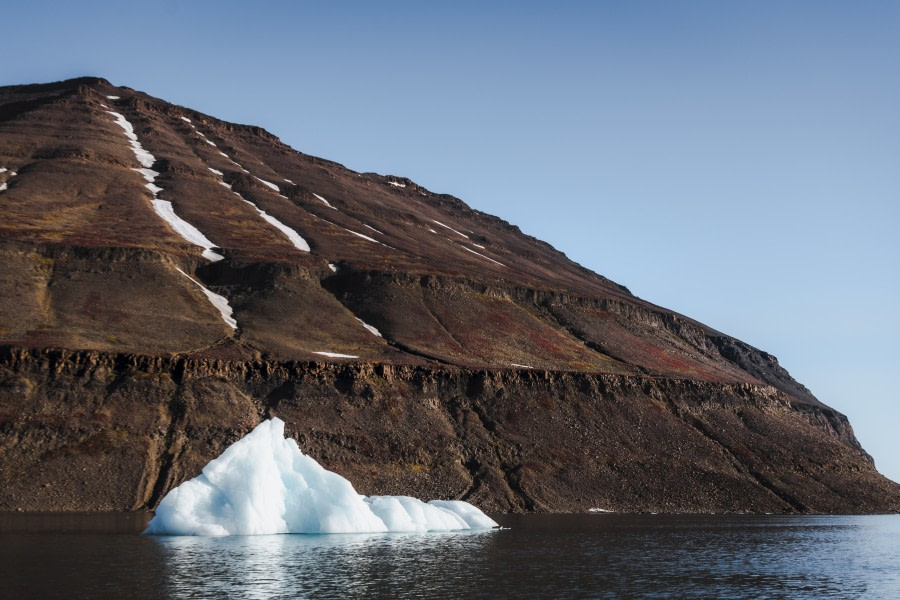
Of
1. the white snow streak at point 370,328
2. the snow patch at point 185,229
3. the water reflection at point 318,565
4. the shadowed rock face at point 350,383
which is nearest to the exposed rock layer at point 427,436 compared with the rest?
the shadowed rock face at point 350,383

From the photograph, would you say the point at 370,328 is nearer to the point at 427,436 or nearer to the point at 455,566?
the point at 427,436

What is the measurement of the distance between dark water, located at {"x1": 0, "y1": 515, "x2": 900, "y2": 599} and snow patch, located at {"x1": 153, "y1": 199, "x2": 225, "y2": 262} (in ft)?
274

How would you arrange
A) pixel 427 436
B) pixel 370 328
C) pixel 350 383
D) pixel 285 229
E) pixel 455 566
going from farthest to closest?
pixel 285 229 → pixel 370 328 → pixel 350 383 → pixel 427 436 → pixel 455 566

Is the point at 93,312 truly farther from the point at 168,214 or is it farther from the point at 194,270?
the point at 168,214

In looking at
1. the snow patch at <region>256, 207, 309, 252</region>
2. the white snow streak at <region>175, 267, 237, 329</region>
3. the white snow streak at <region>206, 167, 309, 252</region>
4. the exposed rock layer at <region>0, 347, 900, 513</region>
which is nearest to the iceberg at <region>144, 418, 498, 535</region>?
the exposed rock layer at <region>0, 347, 900, 513</region>

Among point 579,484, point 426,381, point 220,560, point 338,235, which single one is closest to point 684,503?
point 579,484

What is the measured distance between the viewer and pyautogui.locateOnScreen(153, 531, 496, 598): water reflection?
43141 millimetres

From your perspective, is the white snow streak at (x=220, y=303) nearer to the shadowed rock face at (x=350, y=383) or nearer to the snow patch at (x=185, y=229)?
the shadowed rock face at (x=350, y=383)

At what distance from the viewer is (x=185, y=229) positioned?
526ft

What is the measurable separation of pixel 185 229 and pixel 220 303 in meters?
36.0

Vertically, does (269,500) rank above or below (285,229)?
below

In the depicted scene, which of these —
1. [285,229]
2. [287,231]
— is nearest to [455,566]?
[287,231]

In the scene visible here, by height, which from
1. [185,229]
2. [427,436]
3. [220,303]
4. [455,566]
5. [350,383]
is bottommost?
[455,566]

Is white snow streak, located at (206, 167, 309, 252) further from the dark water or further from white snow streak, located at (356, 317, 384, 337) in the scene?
the dark water
